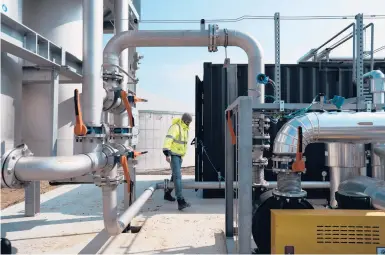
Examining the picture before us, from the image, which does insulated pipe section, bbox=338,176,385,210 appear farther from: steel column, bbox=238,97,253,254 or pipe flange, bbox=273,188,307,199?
steel column, bbox=238,97,253,254

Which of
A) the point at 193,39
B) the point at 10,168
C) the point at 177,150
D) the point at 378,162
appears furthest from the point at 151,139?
the point at 10,168

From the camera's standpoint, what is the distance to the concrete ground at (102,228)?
3344mm

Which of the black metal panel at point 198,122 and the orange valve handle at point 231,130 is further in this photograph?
the black metal panel at point 198,122

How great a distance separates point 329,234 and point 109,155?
215cm

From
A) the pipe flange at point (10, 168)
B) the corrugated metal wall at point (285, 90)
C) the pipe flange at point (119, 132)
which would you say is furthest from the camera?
the corrugated metal wall at point (285, 90)

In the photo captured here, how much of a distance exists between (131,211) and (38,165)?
1.60m

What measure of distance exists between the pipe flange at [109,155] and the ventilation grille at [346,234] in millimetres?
2049

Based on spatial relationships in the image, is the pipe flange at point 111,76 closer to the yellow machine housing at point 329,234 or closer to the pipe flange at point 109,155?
the pipe flange at point 109,155

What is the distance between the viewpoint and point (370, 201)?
8.39 ft

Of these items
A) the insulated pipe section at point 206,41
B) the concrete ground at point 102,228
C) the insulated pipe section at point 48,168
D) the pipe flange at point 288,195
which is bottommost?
the concrete ground at point 102,228

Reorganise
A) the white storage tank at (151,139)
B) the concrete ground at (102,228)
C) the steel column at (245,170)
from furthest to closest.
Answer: the white storage tank at (151,139) < the concrete ground at (102,228) < the steel column at (245,170)

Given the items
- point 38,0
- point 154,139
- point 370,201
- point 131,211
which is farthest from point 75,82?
point 154,139

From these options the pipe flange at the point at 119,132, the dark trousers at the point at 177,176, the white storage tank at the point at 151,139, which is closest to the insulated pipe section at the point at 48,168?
the pipe flange at the point at 119,132

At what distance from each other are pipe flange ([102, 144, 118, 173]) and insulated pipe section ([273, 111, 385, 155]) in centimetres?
169
